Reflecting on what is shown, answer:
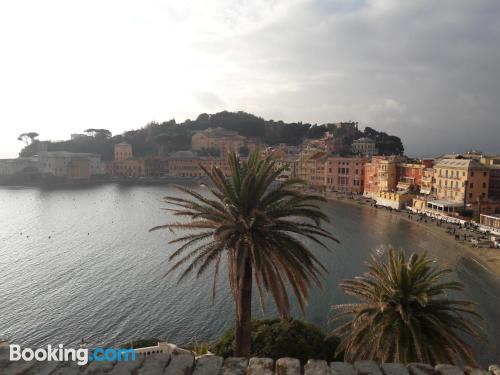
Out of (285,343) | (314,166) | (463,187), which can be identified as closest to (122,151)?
(314,166)

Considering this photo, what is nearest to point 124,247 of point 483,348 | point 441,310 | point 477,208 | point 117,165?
point 483,348

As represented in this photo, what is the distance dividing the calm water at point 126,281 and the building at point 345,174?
96.7 ft

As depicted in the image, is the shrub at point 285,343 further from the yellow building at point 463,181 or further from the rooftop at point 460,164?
the rooftop at point 460,164

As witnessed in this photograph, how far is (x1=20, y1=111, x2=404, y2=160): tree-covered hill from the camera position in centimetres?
17234

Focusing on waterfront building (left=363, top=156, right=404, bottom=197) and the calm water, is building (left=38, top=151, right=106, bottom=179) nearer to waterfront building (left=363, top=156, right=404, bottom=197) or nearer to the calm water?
the calm water

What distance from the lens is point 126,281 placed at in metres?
39.5

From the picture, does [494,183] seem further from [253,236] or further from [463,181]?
[253,236]

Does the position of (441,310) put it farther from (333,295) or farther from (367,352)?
(333,295)

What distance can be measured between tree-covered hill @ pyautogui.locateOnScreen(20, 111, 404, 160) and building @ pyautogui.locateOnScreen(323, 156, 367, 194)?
176 ft

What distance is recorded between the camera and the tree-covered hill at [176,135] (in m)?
172

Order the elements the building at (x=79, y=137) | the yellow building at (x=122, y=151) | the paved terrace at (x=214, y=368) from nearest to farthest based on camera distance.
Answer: the paved terrace at (x=214, y=368), the yellow building at (x=122, y=151), the building at (x=79, y=137)

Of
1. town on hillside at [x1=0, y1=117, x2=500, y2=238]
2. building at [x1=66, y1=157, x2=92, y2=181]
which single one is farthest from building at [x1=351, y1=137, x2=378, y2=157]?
building at [x1=66, y1=157, x2=92, y2=181]

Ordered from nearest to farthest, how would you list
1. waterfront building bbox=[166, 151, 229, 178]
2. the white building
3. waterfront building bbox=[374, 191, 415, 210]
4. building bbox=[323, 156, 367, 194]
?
waterfront building bbox=[374, 191, 415, 210] < building bbox=[323, 156, 367, 194] < the white building < waterfront building bbox=[166, 151, 229, 178]

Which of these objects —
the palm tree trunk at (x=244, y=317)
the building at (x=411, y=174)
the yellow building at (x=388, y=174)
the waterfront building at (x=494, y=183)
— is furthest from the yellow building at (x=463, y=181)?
the palm tree trunk at (x=244, y=317)
